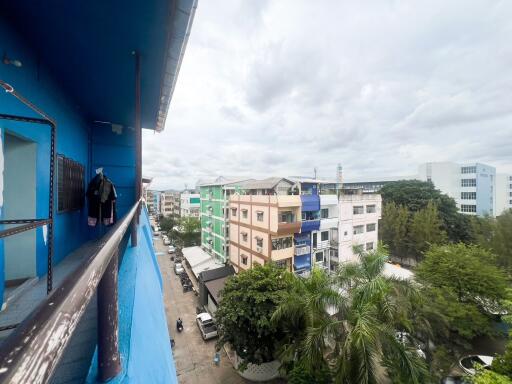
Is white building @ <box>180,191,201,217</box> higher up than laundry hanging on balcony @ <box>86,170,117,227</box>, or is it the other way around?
laundry hanging on balcony @ <box>86,170,117,227</box>

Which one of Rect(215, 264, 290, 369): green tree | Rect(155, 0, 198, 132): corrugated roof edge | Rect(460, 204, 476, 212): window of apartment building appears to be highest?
Rect(155, 0, 198, 132): corrugated roof edge

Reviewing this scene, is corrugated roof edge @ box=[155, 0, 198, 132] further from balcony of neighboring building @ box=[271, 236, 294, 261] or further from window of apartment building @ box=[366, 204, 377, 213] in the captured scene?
window of apartment building @ box=[366, 204, 377, 213]

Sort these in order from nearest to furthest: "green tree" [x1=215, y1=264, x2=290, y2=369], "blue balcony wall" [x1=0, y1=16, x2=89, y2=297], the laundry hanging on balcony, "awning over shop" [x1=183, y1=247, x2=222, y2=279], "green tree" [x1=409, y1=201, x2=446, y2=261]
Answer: "blue balcony wall" [x1=0, y1=16, x2=89, y2=297] < the laundry hanging on balcony < "green tree" [x1=215, y1=264, x2=290, y2=369] < "awning over shop" [x1=183, y1=247, x2=222, y2=279] < "green tree" [x1=409, y1=201, x2=446, y2=261]

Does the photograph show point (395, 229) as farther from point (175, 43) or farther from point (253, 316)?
point (175, 43)

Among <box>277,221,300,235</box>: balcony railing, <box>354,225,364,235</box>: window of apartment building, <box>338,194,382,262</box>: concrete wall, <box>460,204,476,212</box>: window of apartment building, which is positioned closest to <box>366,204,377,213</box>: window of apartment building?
<box>338,194,382,262</box>: concrete wall

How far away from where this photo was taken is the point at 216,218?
19.3m

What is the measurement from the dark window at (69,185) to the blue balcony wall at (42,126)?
12cm

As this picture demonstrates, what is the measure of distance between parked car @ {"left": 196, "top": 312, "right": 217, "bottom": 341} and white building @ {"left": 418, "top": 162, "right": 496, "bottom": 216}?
32418 millimetres

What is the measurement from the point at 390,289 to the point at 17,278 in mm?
6745

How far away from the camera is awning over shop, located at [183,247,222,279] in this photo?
56.6 feet

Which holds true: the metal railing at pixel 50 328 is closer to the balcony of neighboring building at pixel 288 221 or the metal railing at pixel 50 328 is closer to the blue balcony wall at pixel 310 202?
the balcony of neighboring building at pixel 288 221

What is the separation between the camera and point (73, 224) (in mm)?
4035

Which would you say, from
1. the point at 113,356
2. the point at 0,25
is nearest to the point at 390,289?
the point at 113,356

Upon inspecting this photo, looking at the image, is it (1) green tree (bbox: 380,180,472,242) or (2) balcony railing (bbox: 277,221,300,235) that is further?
(1) green tree (bbox: 380,180,472,242)
